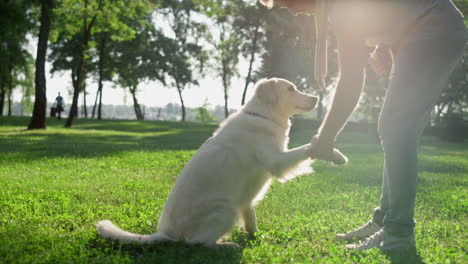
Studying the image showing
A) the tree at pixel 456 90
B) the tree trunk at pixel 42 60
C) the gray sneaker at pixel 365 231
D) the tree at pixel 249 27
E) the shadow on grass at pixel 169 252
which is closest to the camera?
the shadow on grass at pixel 169 252

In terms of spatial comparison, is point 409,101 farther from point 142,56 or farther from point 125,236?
point 142,56

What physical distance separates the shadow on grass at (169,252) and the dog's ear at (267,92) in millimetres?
1622

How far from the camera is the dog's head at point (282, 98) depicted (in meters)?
4.58

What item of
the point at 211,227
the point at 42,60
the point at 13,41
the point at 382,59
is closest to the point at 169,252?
the point at 211,227

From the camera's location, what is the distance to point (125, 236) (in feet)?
13.3

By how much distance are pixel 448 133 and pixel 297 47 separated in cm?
1612

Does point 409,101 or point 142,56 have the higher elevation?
point 142,56

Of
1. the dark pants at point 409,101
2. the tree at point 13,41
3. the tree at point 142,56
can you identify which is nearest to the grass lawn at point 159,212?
the dark pants at point 409,101

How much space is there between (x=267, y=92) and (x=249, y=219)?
1.44 meters

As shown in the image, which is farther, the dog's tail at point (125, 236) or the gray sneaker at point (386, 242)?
the dog's tail at point (125, 236)

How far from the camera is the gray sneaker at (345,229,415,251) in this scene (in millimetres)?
3805

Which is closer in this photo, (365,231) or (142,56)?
Answer: (365,231)

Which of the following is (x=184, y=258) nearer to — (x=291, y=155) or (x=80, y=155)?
(x=291, y=155)

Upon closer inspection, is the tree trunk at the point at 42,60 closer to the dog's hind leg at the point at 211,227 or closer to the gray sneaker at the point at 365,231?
the dog's hind leg at the point at 211,227
